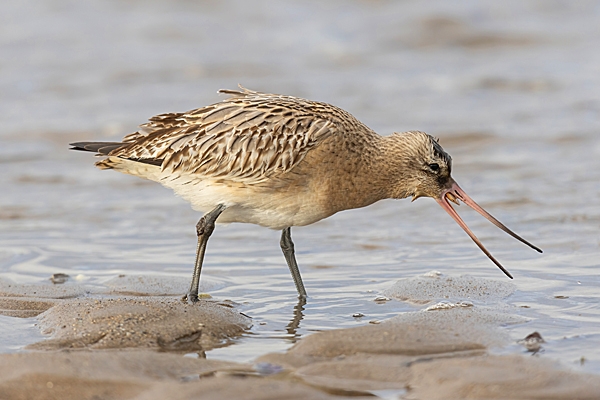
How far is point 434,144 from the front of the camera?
7219mm

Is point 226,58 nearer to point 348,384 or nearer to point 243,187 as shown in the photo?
point 243,187

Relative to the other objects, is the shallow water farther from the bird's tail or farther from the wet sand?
the bird's tail

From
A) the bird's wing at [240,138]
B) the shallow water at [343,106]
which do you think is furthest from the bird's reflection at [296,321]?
the bird's wing at [240,138]

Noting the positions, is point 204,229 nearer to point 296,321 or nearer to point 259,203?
point 259,203

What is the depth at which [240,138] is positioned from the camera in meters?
7.13

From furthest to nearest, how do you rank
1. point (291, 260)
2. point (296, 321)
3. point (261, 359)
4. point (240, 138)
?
point (291, 260) → point (240, 138) → point (296, 321) → point (261, 359)

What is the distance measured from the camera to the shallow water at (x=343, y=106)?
24.1 feet

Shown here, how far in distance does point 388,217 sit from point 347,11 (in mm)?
10601

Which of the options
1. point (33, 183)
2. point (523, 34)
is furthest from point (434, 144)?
point (523, 34)

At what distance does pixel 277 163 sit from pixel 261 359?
76.5 inches

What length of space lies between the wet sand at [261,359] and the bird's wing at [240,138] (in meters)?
1.06

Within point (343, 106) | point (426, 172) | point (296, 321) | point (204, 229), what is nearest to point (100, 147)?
point (204, 229)

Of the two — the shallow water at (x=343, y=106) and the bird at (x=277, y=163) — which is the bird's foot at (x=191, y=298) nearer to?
the bird at (x=277, y=163)

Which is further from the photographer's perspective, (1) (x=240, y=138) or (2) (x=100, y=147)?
(2) (x=100, y=147)
